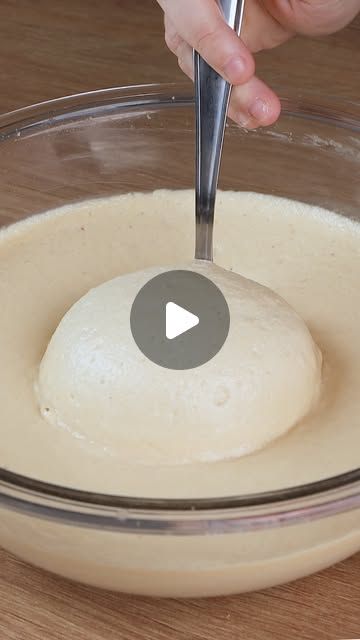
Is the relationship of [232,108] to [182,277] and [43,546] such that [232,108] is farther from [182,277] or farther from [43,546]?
[43,546]

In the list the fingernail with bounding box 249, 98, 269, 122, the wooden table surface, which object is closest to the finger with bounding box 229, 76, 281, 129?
the fingernail with bounding box 249, 98, 269, 122

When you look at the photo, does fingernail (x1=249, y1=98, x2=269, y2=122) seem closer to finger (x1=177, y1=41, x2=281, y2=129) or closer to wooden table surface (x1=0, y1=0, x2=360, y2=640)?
finger (x1=177, y1=41, x2=281, y2=129)

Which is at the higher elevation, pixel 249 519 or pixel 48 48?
pixel 48 48

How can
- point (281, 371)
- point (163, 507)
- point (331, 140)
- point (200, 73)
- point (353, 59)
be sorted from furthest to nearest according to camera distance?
point (353, 59)
point (331, 140)
point (200, 73)
point (281, 371)
point (163, 507)

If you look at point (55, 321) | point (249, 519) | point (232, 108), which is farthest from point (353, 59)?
point (249, 519)
